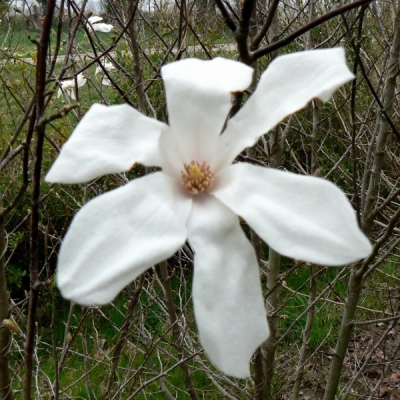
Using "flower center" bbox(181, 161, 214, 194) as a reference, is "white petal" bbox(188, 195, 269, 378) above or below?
below

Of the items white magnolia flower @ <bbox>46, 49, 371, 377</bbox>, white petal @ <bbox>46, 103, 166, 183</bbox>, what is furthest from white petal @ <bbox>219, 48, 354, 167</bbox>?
white petal @ <bbox>46, 103, 166, 183</bbox>

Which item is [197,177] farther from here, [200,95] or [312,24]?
[312,24]

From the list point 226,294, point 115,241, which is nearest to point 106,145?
point 115,241

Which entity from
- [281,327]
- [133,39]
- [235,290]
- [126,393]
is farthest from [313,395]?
[235,290]

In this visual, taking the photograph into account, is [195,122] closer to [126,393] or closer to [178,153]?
[178,153]

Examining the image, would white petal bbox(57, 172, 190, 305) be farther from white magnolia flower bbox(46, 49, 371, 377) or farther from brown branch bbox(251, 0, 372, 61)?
brown branch bbox(251, 0, 372, 61)

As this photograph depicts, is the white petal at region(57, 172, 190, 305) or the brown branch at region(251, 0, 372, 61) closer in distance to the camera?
the white petal at region(57, 172, 190, 305)
